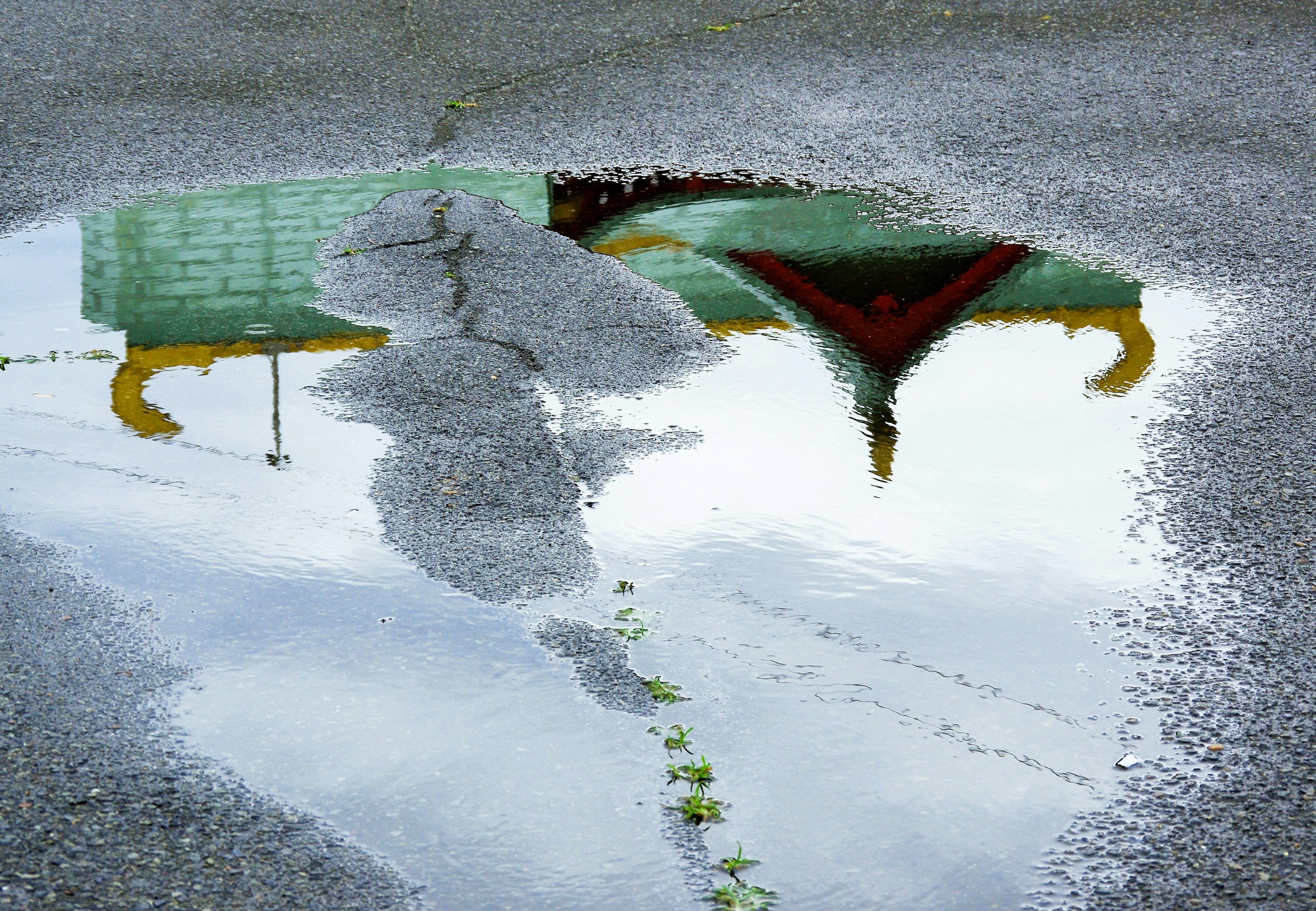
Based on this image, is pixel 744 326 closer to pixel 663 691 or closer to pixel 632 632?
pixel 632 632

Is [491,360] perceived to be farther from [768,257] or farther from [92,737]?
[92,737]

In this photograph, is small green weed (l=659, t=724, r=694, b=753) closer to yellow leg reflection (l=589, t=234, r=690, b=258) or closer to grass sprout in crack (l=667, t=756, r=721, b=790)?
grass sprout in crack (l=667, t=756, r=721, b=790)

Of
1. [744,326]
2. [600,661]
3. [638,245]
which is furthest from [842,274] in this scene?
[600,661]

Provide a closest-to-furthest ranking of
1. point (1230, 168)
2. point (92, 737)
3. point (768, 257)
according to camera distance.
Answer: point (92, 737), point (768, 257), point (1230, 168)

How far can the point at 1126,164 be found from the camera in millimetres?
6367

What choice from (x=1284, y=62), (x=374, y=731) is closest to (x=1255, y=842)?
(x=374, y=731)

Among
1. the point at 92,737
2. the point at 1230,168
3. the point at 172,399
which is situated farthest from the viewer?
the point at 1230,168

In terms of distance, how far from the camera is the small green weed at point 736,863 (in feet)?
7.85

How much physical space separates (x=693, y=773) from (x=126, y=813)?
1.21 meters

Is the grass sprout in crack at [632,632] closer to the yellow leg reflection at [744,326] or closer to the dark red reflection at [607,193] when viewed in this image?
the yellow leg reflection at [744,326]

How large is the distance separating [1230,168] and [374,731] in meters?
5.58

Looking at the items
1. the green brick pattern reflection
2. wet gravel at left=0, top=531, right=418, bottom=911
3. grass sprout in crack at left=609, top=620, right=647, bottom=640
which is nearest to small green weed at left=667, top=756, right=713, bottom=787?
grass sprout in crack at left=609, top=620, right=647, bottom=640

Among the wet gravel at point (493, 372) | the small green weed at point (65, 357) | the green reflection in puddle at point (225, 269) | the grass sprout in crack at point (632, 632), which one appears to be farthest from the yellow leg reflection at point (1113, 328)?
the small green weed at point (65, 357)

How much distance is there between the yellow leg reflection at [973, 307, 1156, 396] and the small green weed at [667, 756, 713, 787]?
2629 millimetres
